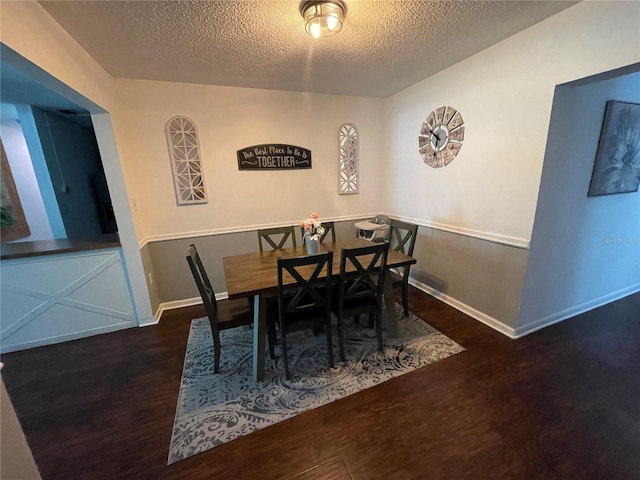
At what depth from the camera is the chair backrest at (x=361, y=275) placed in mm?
1933

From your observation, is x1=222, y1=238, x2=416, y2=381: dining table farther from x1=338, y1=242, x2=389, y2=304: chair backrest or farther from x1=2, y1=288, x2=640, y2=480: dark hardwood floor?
x1=2, y1=288, x2=640, y2=480: dark hardwood floor

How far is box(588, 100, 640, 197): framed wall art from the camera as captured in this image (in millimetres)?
2195

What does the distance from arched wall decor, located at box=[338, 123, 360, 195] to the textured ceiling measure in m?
0.80

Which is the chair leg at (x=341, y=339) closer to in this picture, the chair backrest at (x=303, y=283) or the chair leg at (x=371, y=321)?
the chair backrest at (x=303, y=283)

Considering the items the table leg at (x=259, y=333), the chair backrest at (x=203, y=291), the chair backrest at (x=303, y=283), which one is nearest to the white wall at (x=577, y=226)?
the chair backrest at (x=303, y=283)

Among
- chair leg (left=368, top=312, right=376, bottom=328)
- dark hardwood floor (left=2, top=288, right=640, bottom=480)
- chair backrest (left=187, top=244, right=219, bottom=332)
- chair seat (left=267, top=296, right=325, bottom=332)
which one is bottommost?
dark hardwood floor (left=2, top=288, right=640, bottom=480)

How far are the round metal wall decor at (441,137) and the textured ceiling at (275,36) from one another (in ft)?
1.53

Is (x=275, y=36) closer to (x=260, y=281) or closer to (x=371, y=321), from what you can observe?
(x=260, y=281)

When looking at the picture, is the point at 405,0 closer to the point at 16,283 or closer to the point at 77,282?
the point at 77,282

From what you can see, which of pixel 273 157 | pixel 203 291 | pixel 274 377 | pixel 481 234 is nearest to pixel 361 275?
pixel 274 377

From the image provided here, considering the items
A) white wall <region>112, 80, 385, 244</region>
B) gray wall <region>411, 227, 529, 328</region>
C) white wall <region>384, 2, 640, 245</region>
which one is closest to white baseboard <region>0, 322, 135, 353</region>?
white wall <region>112, 80, 385, 244</region>

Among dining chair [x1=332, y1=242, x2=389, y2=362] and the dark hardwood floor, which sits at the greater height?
dining chair [x1=332, y1=242, x2=389, y2=362]

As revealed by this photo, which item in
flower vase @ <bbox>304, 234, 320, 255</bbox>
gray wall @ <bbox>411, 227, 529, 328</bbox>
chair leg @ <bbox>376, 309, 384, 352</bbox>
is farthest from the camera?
flower vase @ <bbox>304, 234, 320, 255</bbox>

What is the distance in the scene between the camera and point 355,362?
213cm
